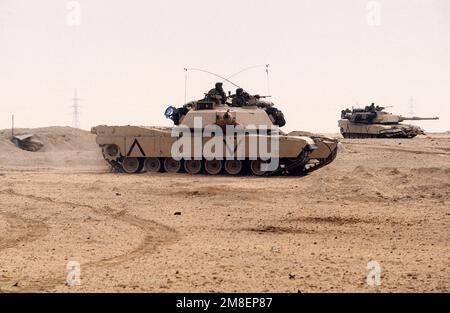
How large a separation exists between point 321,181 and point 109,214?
650 cm

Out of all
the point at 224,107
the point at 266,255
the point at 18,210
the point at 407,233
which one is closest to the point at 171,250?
the point at 266,255

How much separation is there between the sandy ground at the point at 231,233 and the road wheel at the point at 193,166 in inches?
136

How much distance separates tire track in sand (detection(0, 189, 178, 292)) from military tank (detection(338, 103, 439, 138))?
3047 cm

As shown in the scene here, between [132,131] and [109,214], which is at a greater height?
[132,131]

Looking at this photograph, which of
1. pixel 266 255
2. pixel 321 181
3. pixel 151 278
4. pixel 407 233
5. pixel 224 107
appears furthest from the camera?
pixel 224 107

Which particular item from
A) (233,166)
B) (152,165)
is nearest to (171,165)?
(152,165)

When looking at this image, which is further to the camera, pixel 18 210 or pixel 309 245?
pixel 18 210

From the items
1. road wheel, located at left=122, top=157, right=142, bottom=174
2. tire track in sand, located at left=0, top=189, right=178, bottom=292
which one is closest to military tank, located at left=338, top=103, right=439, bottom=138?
road wheel, located at left=122, top=157, right=142, bottom=174

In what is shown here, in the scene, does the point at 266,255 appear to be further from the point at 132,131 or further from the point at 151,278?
the point at 132,131

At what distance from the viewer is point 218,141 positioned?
2431 centimetres

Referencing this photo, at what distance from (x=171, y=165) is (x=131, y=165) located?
5.58 ft

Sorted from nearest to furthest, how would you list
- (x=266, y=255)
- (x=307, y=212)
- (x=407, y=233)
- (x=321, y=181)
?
(x=266, y=255)
(x=407, y=233)
(x=307, y=212)
(x=321, y=181)

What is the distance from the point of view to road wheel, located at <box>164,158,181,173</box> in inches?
994
